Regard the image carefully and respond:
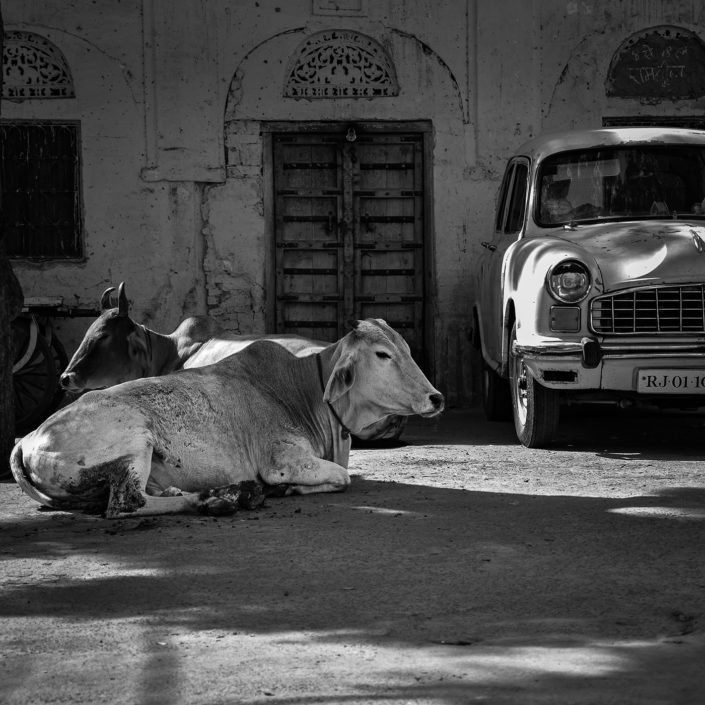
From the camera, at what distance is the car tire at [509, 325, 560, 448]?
8727mm

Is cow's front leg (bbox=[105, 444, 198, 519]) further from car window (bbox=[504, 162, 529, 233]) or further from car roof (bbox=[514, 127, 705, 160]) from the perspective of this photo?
car roof (bbox=[514, 127, 705, 160])

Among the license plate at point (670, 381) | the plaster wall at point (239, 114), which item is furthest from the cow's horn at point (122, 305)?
the license plate at point (670, 381)

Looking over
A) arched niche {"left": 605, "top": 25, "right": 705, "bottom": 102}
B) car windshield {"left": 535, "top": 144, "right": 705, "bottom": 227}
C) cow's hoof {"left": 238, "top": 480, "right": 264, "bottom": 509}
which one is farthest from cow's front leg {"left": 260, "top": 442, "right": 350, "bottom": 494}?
arched niche {"left": 605, "top": 25, "right": 705, "bottom": 102}

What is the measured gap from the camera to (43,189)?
480 inches

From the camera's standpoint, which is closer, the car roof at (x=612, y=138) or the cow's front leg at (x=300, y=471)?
the cow's front leg at (x=300, y=471)

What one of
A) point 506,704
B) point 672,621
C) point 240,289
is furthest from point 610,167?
point 506,704

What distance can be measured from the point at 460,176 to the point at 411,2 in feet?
5.09

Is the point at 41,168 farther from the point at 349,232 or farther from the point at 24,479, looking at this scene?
the point at 24,479

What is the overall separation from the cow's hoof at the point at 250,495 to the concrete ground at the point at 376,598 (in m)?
0.08

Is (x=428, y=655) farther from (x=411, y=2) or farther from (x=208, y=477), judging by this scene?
(x=411, y=2)

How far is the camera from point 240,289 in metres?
12.2

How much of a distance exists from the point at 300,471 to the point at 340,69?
6.10 metres

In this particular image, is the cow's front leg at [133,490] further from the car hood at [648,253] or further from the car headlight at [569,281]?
the car hood at [648,253]

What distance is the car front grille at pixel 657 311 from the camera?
8.29m
